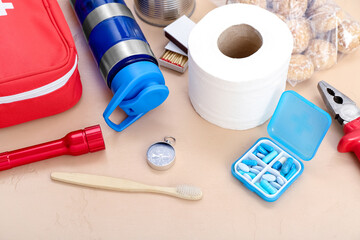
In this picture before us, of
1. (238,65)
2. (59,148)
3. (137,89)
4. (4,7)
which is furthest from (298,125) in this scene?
(4,7)

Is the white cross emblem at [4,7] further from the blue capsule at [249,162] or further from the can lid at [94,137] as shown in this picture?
the blue capsule at [249,162]

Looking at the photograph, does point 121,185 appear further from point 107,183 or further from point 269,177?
point 269,177

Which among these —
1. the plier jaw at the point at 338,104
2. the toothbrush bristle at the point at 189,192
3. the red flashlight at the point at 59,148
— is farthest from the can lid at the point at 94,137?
the plier jaw at the point at 338,104

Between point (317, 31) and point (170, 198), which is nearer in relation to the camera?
point (170, 198)

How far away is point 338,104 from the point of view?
29.1 inches

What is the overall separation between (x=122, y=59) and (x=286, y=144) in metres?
0.31

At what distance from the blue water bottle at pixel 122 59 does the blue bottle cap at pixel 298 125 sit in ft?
0.64

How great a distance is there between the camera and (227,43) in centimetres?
74

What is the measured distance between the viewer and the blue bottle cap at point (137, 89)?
0.69 m

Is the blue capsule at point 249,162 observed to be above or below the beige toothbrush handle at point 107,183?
above

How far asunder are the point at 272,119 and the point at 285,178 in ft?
0.35

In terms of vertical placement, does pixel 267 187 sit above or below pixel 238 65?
below

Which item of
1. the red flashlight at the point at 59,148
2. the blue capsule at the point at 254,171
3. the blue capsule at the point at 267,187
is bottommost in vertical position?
the blue capsule at the point at 267,187

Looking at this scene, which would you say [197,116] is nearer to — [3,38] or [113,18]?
[113,18]
